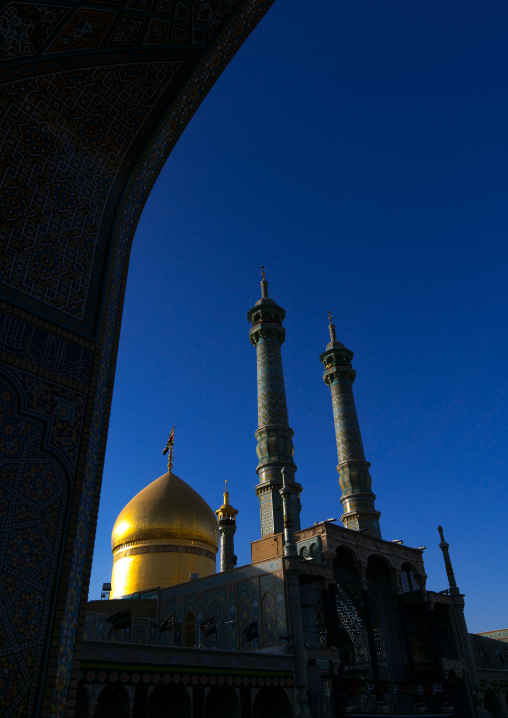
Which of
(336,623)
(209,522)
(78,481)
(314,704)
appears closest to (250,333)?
(209,522)

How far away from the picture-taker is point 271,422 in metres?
21.8

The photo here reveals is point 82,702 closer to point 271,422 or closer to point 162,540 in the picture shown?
point 271,422

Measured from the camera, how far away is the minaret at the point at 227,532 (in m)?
25.6

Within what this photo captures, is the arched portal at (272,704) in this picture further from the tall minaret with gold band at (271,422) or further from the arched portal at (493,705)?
the arched portal at (493,705)

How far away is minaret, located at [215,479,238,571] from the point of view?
25562 millimetres

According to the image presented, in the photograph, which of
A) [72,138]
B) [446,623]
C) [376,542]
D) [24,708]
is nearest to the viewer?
[24,708]

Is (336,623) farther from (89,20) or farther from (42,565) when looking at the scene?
(89,20)

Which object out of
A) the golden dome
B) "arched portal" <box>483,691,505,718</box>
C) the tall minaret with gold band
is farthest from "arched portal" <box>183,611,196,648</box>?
"arched portal" <box>483,691,505,718</box>

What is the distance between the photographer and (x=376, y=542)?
18.3 meters

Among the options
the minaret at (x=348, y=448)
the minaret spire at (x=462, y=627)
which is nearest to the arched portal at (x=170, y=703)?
the minaret spire at (x=462, y=627)

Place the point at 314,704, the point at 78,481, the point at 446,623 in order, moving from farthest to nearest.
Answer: the point at 446,623 < the point at 314,704 < the point at 78,481

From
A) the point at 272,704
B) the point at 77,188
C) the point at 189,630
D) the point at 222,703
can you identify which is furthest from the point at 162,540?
the point at 77,188

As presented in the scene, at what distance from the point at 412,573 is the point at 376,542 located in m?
2.76

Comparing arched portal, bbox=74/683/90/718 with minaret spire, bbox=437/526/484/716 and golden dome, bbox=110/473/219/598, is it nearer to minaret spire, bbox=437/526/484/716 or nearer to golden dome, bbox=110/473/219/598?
golden dome, bbox=110/473/219/598
